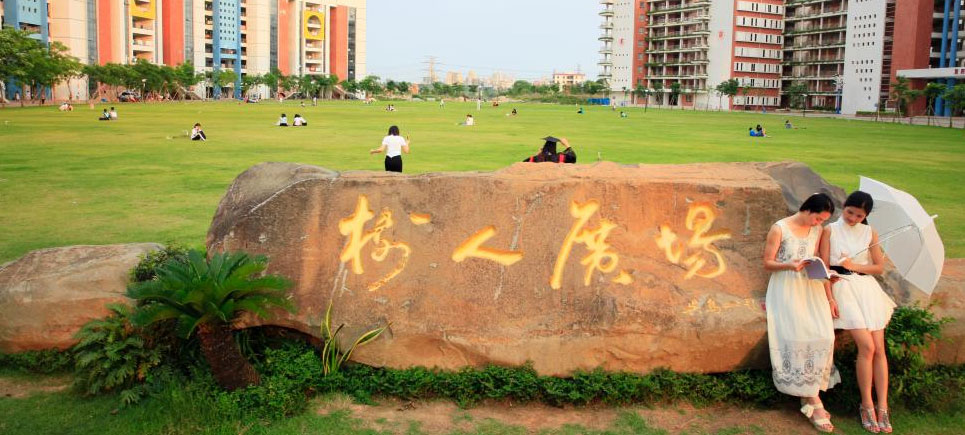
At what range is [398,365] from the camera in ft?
18.4

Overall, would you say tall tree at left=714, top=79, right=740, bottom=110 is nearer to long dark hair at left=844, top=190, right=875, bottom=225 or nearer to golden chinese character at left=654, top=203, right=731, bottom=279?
golden chinese character at left=654, top=203, right=731, bottom=279

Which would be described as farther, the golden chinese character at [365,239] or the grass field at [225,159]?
the grass field at [225,159]

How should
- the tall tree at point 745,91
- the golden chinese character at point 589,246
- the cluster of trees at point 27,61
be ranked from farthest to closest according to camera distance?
the tall tree at point 745,91 < the cluster of trees at point 27,61 < the golden chinese character at point 589,246

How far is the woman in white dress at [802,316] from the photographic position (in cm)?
508

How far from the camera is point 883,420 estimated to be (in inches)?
198

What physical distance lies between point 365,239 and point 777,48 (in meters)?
101

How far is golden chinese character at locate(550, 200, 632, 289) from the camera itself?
18.8 feet

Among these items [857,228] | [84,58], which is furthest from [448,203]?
[84,58]

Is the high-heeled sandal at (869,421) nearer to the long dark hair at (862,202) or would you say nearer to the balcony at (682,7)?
the long dark hair at (862,202)

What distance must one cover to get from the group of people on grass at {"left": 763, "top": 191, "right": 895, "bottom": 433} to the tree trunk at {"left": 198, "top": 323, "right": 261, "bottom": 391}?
11.1ft

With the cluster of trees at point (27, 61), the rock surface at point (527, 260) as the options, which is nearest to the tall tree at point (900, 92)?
the cluster of trees at point (27, 61)

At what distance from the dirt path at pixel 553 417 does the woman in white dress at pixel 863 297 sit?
1.47 feet

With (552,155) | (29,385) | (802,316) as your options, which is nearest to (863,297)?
(802,316)

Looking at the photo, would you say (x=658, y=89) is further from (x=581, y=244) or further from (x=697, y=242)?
(x=581, y=244)
